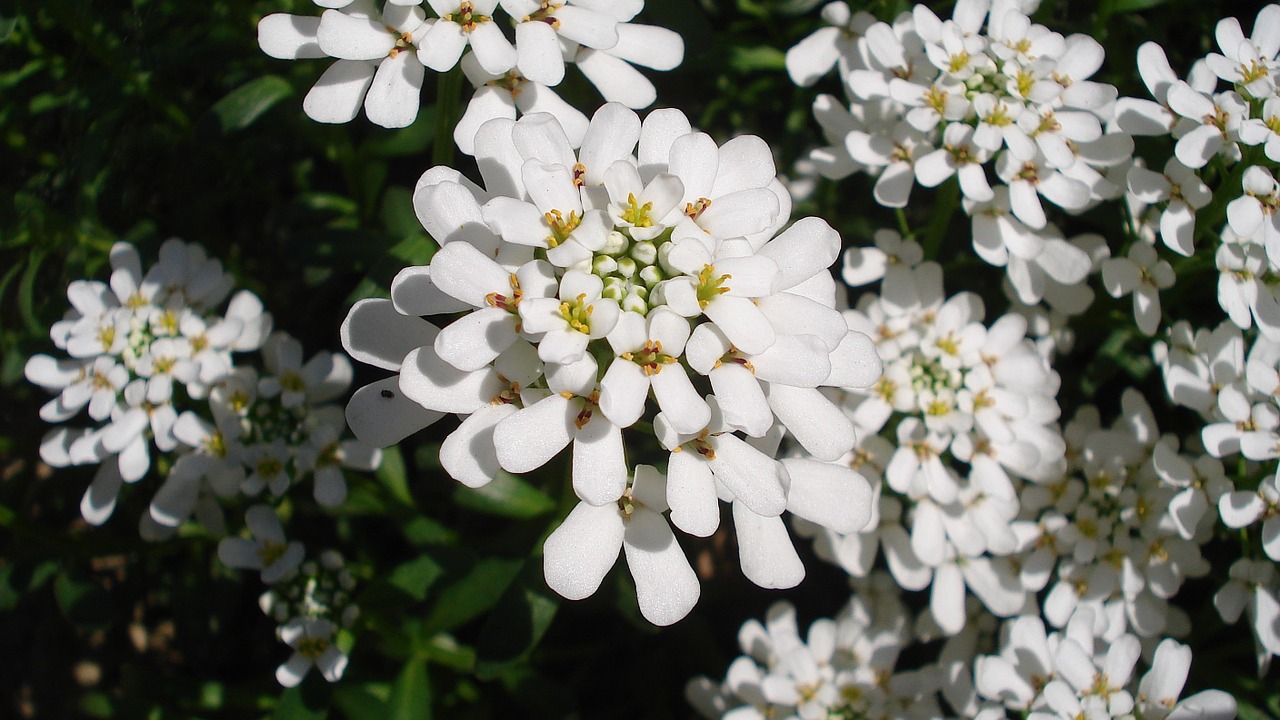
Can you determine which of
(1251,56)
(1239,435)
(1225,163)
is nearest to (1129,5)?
(1251,56)

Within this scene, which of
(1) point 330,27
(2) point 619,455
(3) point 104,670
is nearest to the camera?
(2) point 619,455

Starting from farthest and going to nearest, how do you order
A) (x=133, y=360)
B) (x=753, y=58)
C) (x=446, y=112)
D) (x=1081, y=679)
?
(x=753, y=58) < (x=133, y=360) < (x=1081, y=679) < (x=446, y=112)

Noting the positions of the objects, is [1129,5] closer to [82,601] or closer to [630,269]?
[630,269]

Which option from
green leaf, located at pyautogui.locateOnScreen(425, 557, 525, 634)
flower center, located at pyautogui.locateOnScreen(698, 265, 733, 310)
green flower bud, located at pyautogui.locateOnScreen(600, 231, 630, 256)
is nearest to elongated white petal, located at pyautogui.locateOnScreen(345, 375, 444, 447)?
green flower bud, located at pyautogui.locateOnScreen(600, 231, 630, 256)

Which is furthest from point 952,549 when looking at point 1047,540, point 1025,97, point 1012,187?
point 1025,97

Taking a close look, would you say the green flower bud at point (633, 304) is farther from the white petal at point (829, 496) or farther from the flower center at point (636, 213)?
the white petal at point (829, 496)

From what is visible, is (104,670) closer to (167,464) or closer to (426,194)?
(167,464)
